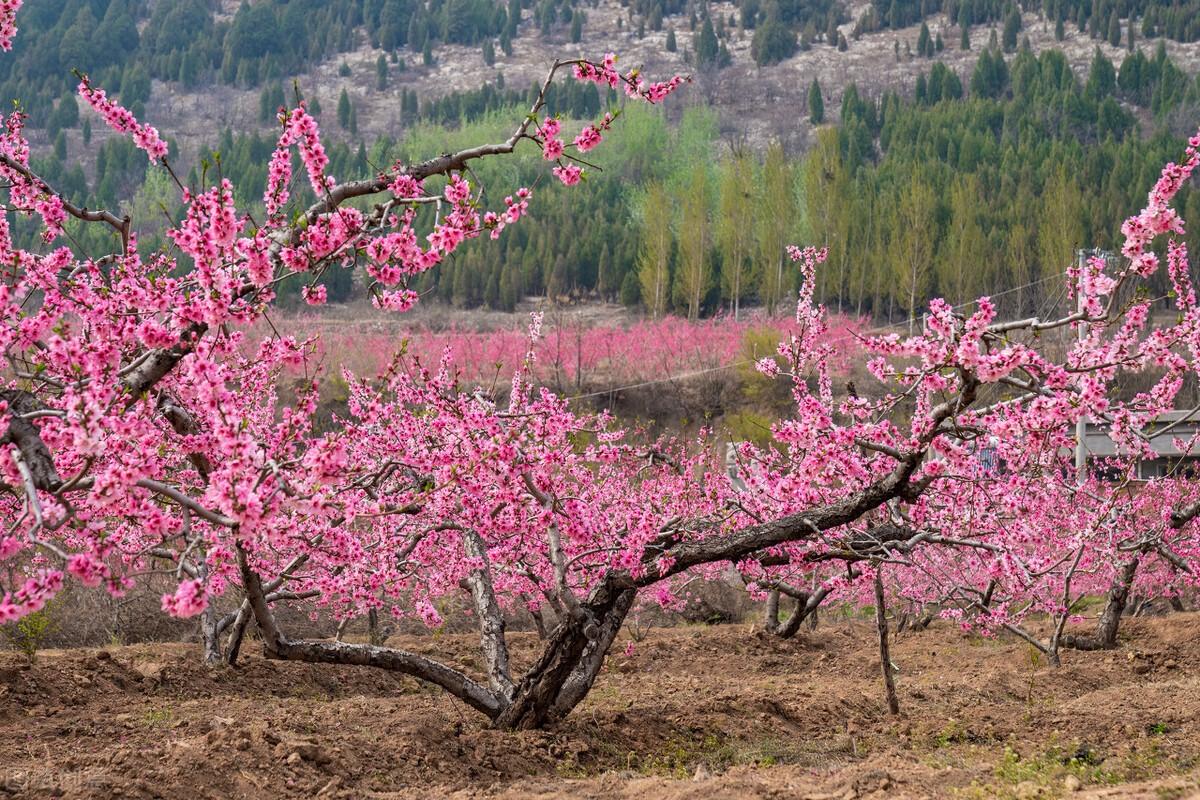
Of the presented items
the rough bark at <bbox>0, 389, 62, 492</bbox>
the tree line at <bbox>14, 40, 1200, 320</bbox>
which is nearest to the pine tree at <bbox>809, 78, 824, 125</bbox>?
the tree line at <bbox>14, 40, 1200, 320</bbox>

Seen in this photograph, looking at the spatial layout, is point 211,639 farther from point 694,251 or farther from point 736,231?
point 736,231

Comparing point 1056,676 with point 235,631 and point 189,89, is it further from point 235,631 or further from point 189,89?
point 189,89

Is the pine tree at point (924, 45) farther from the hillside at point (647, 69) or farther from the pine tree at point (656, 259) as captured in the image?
the pine tree at point (656, 259)

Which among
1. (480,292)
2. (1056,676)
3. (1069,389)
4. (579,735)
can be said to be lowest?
(480,292)

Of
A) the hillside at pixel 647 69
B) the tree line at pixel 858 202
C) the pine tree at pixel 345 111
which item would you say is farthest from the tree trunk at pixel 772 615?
the pine tree at pixel 345 111

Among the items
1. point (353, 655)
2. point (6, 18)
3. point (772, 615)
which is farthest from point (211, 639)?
point (772, 615)

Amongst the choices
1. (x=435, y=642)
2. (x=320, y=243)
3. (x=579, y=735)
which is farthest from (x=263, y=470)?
(x=435, y=642)

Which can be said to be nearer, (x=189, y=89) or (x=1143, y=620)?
(x=1143, y=620)

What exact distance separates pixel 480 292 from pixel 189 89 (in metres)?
62.9

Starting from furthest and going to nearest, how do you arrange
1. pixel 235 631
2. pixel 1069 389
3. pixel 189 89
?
pixel 189 89 < pixel 235 631 < pixel 1069 389

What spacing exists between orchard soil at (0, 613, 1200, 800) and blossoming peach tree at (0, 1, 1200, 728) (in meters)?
0.63

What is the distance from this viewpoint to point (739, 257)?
154 ft

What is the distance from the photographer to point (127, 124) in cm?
534

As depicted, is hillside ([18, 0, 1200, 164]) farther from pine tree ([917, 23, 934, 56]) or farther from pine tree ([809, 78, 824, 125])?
pine tree ([809, 78, 824, 125])
